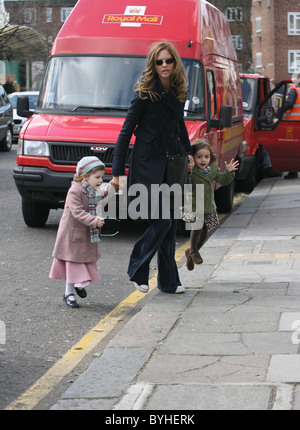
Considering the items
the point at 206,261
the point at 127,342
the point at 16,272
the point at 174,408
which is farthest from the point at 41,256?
the point at 174,408

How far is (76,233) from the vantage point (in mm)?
6977

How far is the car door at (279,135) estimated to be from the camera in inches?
664

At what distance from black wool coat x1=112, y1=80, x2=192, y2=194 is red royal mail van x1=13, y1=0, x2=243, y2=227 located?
11.5ft

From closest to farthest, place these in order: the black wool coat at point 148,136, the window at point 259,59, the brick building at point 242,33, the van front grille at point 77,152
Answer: the black wool coat at point 148,136 < the van front grille at point 77,152 < the window at point 259,59 < the brick building at point 242,33

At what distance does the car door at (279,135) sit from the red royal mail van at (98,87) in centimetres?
488

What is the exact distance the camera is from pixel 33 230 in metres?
11.3

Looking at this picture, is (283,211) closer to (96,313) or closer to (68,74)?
(68,74)

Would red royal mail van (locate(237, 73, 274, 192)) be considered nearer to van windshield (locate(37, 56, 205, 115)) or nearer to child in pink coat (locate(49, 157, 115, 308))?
van windshield (locate(37, 56, 205, 115))

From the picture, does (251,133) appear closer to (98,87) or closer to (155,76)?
(98,87)

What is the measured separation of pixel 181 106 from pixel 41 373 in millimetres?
2537

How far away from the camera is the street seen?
553 centimetres

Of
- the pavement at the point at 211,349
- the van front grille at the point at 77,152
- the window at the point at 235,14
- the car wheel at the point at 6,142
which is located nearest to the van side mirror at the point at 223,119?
the van front grille at the point at 77,152

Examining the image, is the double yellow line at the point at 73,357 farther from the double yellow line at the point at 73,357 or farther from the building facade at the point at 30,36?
the building facade at the point at 30,36

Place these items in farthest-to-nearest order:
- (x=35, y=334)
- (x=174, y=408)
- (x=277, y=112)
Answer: (x=277, y=112)
(x=35, y=334)
(x=174, y=408)
